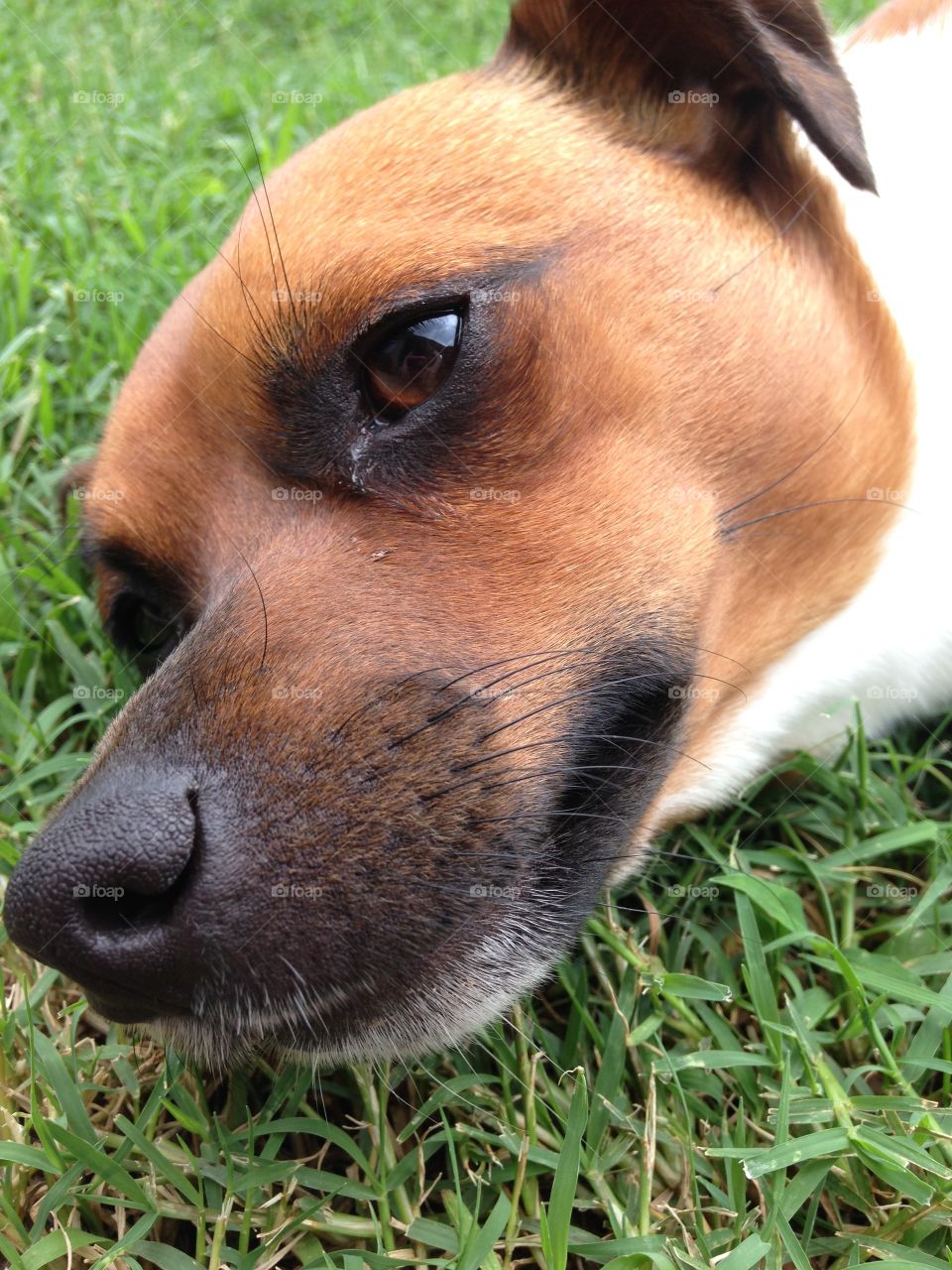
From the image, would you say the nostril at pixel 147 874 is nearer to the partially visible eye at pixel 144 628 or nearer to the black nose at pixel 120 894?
the black nose at pixel 120 894

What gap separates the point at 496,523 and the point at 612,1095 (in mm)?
1155

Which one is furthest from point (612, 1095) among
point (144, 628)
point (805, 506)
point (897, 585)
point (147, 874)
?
point (144, 628)

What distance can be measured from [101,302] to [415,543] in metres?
2.85

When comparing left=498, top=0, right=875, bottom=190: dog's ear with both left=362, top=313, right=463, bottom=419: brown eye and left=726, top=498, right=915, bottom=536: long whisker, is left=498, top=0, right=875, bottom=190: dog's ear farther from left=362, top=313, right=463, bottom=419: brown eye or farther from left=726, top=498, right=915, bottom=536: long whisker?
left=362, top=313, right=463, bottom=419: brown eye

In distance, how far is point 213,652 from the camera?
6.92 feet

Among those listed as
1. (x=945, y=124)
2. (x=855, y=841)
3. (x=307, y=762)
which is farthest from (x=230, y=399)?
(x=945, y=124)

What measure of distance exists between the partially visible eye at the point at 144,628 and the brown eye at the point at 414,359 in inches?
33.0

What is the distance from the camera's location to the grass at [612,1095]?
6.41ft

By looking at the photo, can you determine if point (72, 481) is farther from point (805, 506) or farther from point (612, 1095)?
point (612, 1095)

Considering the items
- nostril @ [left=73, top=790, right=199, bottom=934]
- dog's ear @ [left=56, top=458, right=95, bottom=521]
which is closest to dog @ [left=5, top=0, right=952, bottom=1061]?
nostril @ [left=73, top=790, right=199, bottom=934]

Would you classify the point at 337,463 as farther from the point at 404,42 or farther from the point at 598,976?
the point at 404,42

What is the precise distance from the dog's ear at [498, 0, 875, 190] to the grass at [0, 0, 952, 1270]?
4.97 ft

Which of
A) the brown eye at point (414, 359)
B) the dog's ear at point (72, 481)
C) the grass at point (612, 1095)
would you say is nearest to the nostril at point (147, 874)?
the grass at point (612, 1095)

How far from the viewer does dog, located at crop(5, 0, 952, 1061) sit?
1898mm
